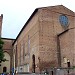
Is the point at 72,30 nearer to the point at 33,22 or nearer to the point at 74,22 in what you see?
the point at 74,22

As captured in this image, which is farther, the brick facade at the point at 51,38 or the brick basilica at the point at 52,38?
the brick facade at the point at 51,38

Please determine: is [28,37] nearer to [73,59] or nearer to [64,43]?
[64,43]

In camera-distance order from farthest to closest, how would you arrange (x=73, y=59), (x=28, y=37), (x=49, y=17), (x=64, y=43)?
(x=28, y=37) < (x=49, y=17) < (x=64, y=43) < (x=73, y=59)

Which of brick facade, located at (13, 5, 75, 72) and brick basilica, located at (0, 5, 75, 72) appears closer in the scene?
brick basilica, located at (0, 5, 75, 72)

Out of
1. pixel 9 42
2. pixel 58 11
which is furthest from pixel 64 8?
pixel 9 42

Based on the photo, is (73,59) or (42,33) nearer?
(73,59)

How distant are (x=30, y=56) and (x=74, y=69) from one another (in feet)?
43.8

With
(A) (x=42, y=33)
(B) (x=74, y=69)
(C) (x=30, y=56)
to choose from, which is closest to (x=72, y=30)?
(A) (x=42, y=33)

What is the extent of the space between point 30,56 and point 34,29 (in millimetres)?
4920

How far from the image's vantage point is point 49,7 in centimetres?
3097

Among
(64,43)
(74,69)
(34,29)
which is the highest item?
(34,29)

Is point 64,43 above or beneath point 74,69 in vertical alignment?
above

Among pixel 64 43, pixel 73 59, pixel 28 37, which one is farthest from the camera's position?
pixel 28 37

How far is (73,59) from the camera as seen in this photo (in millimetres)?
26047
